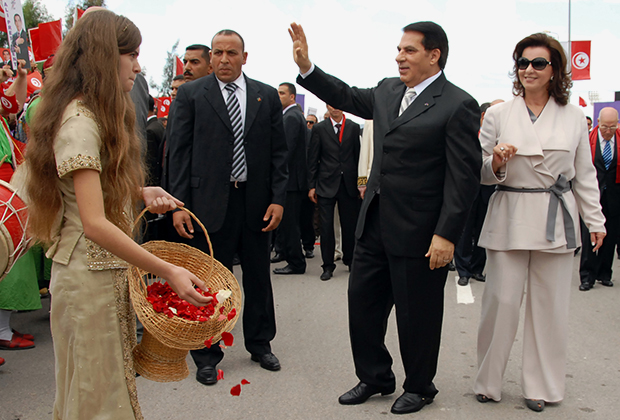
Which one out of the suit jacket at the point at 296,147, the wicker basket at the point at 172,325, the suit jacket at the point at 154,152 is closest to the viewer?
the wicker basket at the point at 172,325

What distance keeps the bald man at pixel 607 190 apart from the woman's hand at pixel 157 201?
21.2 ft

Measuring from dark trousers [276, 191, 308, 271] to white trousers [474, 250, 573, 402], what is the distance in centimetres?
416

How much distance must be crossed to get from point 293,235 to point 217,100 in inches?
150

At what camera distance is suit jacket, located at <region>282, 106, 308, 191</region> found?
7.65m

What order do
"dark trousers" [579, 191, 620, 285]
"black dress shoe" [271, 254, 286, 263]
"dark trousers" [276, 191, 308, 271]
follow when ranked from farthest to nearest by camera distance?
1. "black dress shoe" [271, 254, 286, 263]
2. "dark trousers" [276, 191, 308, 271]
3. "dark trousers" [579, 191, 620, 285]

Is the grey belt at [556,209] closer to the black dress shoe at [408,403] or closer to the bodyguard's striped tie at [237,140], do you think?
the black dress shoe at [408,403]

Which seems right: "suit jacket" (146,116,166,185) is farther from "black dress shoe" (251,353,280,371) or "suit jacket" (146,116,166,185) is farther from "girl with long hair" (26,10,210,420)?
"girl with long hair" (26,10,210,420)

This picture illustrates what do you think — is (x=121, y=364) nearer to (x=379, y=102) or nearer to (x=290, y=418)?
(x=290, y=418)

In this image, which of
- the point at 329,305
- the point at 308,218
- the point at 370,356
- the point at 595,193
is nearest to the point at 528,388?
the point at 370,356

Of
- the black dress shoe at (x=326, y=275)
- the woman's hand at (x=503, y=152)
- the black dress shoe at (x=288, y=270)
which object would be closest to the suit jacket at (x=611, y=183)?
the black dress shoe at (x=326, y=275)

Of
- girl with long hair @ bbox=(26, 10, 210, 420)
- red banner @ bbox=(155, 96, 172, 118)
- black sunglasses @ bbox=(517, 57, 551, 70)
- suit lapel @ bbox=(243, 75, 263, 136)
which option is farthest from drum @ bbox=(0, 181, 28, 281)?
red banner @ bbox=(155, 96, 172, 118)

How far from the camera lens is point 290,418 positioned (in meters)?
3.50

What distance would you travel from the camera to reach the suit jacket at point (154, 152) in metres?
5.32

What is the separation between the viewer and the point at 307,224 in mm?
9750
